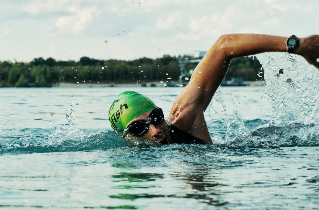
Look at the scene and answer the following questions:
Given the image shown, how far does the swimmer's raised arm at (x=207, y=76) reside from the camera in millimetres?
4578

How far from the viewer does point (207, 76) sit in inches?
218

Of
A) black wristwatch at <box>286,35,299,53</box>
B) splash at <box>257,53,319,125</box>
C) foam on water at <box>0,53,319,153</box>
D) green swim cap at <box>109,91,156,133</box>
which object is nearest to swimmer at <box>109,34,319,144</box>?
green swim cap at <box>109,91,156,133</box>

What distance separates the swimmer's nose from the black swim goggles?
31 mm

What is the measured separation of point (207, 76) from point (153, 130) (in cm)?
80

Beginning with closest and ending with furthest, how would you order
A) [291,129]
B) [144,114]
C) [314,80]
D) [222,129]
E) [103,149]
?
[144,114] < [103,149] < [291,129] < [314,80] < [222,129]

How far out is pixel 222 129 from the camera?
9.61 metres

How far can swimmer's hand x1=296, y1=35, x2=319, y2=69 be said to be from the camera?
415 cm

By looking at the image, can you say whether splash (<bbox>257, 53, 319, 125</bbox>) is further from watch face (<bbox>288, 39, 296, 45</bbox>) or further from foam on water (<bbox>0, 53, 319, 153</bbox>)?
watch face (<bbox>288, 39, 296, 45</bbox>)

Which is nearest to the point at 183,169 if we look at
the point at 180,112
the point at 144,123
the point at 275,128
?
the point at 144,123

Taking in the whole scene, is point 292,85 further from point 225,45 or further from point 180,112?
point 225,45

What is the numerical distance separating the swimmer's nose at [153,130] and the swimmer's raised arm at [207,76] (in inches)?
13.5

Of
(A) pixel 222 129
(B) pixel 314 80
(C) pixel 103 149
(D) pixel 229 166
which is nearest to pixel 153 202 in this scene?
(D) pixel 229 166

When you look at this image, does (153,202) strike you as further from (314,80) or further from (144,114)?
(314,80)

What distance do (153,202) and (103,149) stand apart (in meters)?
2.81
